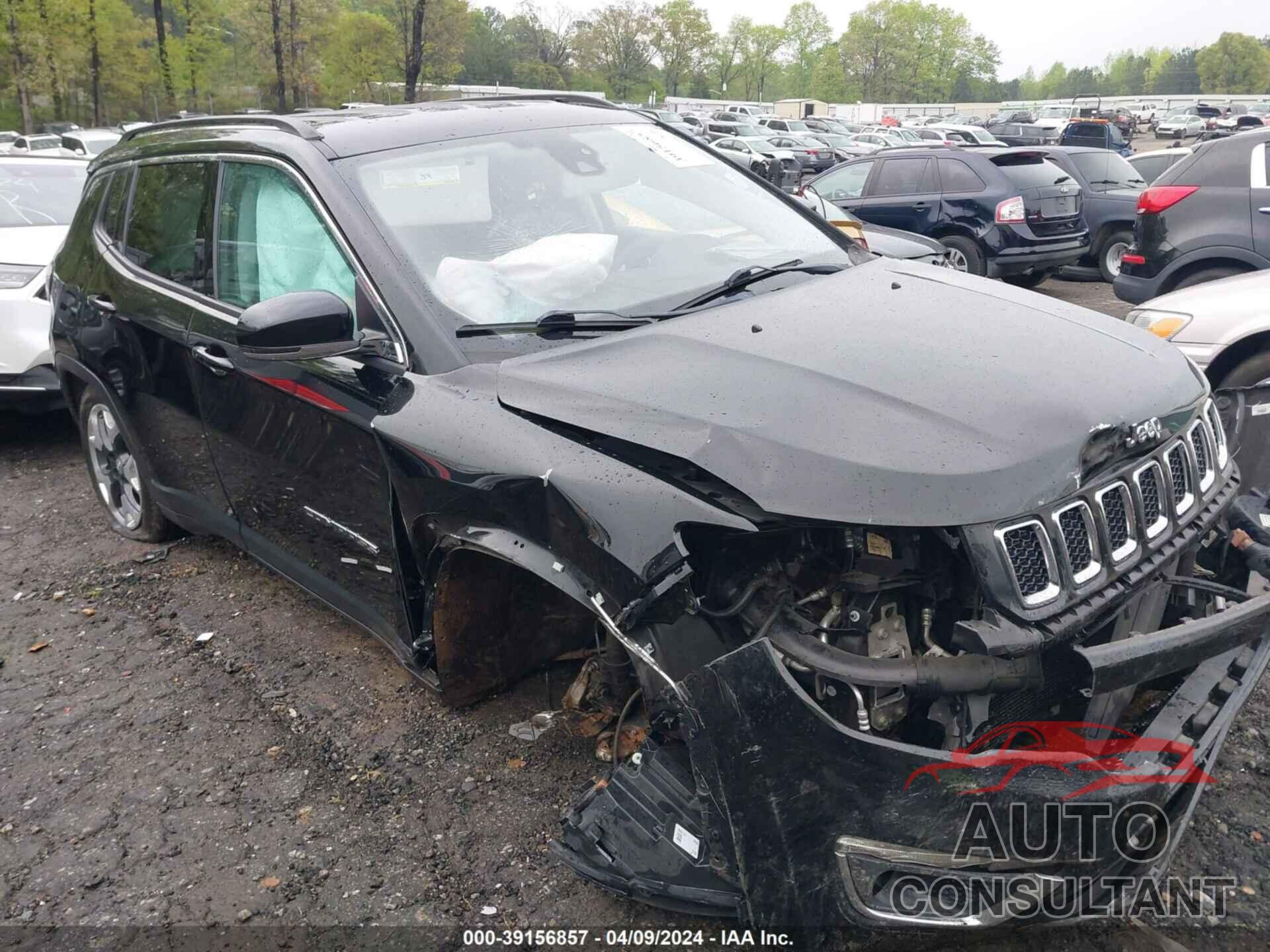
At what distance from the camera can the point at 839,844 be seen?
195 cm

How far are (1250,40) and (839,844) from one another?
121 m

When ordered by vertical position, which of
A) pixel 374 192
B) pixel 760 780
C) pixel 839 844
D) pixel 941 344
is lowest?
pixel 839 844

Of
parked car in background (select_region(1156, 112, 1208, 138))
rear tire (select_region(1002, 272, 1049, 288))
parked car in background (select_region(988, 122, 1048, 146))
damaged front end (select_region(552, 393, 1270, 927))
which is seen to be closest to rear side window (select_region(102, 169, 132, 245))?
damaged front end (select_region(552, 393, 1270, 927))

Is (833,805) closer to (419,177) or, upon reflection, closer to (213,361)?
(419,177)

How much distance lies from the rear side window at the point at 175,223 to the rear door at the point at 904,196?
28.9 feet

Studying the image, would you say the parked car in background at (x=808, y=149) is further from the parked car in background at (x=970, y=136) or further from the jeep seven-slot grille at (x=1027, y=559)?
the jeep seven-slot grille at (x=1027, y=559)

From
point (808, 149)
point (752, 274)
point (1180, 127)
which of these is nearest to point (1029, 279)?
point (752, 274)

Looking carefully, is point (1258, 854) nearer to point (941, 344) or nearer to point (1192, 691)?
A: point (1192, 691)

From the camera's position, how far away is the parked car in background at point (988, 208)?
1056 cm

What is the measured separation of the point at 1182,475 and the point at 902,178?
985cm

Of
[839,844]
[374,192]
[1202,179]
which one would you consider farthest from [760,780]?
[1202,179]

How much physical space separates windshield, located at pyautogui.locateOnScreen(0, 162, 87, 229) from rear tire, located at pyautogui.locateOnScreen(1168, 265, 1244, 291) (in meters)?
8.05

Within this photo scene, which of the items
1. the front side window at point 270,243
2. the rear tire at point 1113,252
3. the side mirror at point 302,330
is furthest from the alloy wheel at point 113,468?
the rear tire at point 1113,252

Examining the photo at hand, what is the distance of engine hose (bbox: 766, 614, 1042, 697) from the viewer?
1976mm
